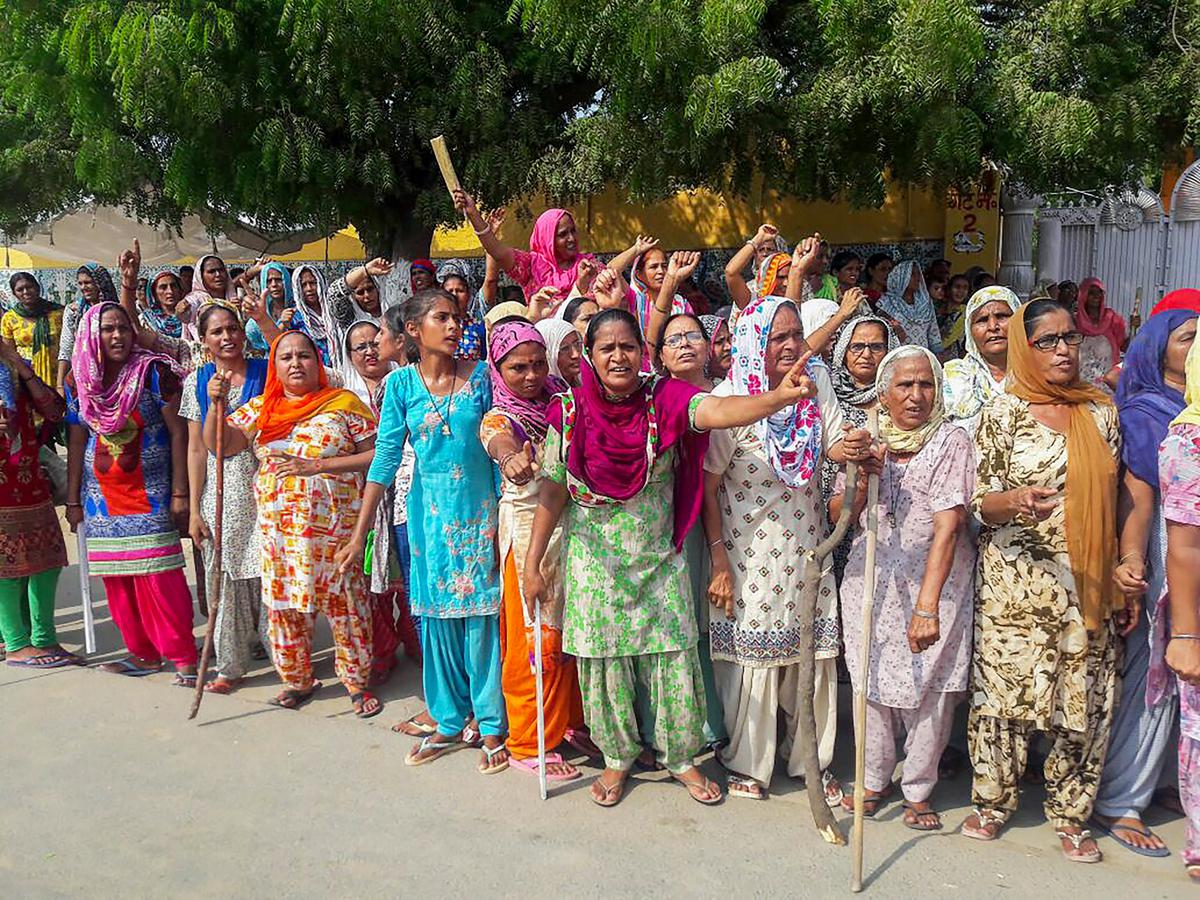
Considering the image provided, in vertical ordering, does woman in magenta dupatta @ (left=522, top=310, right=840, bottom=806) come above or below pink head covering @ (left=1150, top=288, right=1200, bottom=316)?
below

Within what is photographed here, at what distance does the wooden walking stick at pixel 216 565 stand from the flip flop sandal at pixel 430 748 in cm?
111

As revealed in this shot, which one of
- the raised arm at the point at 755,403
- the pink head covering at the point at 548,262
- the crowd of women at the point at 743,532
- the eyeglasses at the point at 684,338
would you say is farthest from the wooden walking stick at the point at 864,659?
the pink head covering at the point at 548,262

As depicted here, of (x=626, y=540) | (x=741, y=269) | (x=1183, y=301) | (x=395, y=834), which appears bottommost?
(x=395, y=834)

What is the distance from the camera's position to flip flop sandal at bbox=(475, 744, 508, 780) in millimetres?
3846

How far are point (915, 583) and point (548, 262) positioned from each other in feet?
9.37

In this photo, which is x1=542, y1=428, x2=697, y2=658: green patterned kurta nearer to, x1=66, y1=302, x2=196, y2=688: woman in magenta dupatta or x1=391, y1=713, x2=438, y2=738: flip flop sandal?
x1=391, y1=713, x2=438, y2=738: flip flop sandal

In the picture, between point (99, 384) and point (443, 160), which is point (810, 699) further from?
point (99, 384)

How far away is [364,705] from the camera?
4445 millimetres

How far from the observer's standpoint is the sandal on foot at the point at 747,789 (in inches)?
140

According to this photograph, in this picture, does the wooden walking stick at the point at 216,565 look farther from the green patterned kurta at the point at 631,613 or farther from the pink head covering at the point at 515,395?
the green patterned kurta at the point at 631,613

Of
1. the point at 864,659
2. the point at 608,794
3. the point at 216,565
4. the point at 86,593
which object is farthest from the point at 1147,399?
the point at 86,593

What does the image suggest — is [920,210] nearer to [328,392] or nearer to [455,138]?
[455,138]

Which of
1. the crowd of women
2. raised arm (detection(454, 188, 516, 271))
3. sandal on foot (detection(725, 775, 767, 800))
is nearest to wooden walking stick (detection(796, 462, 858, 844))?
the crowd of women

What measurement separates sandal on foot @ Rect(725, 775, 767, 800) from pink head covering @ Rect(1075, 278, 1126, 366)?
4929 millimetres
